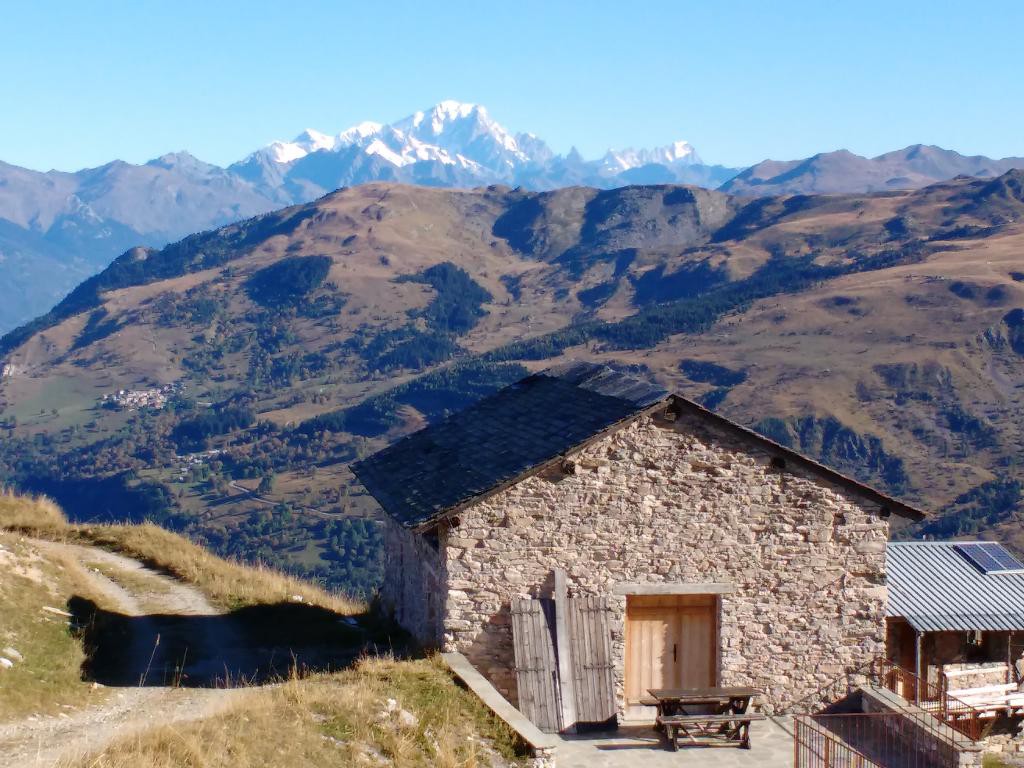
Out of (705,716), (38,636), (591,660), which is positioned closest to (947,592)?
(705,716)

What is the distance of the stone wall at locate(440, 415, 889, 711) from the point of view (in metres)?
17.7

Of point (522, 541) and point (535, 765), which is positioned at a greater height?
point (522, 541)

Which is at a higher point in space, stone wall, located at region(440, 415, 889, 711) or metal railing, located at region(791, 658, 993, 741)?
stone wall, located at region(440, 415, 889, 711)

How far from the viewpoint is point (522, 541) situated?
699 inches

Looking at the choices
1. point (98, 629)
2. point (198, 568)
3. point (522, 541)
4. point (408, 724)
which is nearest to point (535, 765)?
point (408, 724)

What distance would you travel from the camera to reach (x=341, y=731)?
46.6 feet

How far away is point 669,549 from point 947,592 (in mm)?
6732

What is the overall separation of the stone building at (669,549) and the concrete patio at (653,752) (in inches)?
37.3

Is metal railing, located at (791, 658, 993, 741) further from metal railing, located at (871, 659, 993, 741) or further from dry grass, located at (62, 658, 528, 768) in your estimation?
dry grass, located at (62, 658, 528, 768)

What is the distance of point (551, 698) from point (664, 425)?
4468 mm

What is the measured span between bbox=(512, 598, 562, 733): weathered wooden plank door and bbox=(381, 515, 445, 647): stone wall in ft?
4.19

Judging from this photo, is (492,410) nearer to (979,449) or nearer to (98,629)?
(98,629)

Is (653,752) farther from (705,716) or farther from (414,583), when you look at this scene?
(414,583)

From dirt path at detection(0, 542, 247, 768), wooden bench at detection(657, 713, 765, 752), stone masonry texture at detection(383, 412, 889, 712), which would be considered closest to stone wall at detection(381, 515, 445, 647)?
stone masonry texture at detection(383, 412, 889, 712)
